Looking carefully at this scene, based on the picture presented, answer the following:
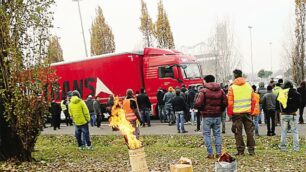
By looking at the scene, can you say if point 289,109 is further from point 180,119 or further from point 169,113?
point 169,113

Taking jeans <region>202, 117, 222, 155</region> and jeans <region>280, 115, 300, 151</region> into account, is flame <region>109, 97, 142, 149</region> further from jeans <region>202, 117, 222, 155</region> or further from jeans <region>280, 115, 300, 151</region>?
jeans <region>280, 115, 300, 151</region>

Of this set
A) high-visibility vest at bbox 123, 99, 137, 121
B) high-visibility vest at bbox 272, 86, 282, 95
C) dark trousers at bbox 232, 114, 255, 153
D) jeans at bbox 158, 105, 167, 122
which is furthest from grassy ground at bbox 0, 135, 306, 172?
jeans at bbox 158, 105, 167, 122

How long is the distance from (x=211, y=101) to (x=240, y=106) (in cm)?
79

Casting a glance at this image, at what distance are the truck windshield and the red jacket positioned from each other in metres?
12.2

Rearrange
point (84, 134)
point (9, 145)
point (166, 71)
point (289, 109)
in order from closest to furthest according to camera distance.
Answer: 1. point (9, 145)
2. point (289, 109)
3. point (84, 134)
4. point (166, 71)

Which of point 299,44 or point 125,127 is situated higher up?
point 299,44

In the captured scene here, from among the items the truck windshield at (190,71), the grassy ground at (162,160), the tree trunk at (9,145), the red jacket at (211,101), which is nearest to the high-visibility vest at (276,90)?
the grassy ground at (162,160)

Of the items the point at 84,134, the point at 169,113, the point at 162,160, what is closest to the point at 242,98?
the point at 162,160

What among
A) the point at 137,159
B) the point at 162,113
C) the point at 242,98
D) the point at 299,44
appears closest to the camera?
the point at 137,159

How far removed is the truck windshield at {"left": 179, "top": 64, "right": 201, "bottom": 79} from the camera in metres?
21.4

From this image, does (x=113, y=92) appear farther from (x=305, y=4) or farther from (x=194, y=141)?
(x=305, y=4)

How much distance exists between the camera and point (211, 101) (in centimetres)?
909

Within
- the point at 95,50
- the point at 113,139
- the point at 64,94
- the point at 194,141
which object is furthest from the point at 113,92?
the point at 95,50

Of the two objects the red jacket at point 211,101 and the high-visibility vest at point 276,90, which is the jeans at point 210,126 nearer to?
the red jacket at point 211,101
